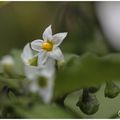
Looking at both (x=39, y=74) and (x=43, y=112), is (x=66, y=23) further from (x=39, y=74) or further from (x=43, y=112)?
(x=43, y=112)

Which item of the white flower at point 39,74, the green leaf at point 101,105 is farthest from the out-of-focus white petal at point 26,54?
the green leaf at point 101,105

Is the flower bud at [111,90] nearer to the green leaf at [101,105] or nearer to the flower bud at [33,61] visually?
the green leaf at [101,105]

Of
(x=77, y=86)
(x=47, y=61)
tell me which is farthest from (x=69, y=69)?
(x=47, y=61)

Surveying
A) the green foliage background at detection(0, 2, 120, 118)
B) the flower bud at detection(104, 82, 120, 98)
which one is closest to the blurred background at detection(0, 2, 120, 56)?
the green foliage background at detection(0, 2, 120, 118)

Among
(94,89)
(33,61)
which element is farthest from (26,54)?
(94,89)

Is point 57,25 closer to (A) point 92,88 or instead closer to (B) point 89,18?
(B) point 89,18

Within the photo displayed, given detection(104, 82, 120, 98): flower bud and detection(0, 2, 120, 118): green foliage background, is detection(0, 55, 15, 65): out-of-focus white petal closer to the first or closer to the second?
detection(0, 2, 120, 118): green foliage background

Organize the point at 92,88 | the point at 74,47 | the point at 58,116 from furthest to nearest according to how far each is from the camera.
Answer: the point at 74,47
the point at 92,88
the point at 58,116
